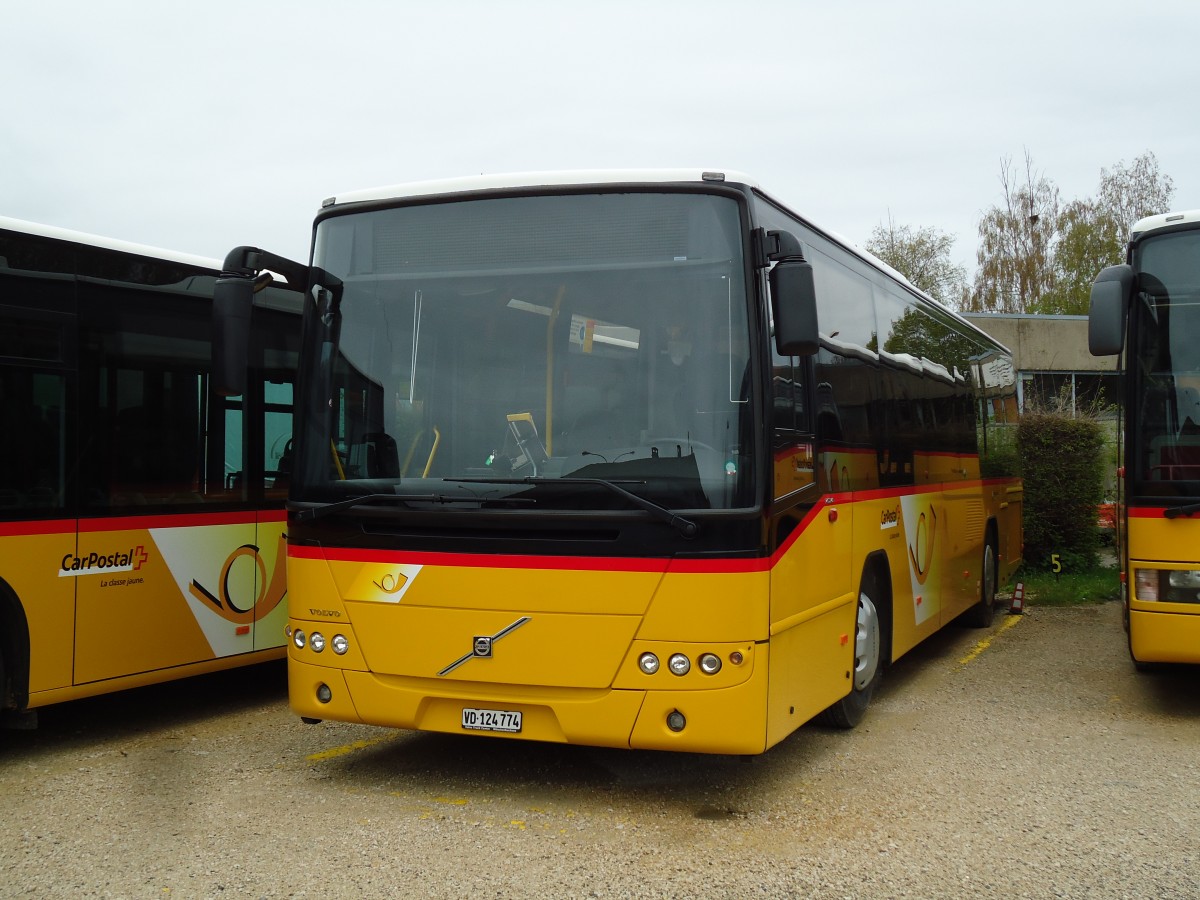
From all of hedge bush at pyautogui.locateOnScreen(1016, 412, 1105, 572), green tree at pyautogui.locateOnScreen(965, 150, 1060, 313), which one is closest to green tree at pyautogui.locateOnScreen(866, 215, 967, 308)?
green tree at pyautogui.locateOnScreen(965, 150, 1060, 313)

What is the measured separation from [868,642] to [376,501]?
11.7 feet

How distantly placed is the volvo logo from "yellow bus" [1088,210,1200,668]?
4.20 m

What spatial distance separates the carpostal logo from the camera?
6.96 meters

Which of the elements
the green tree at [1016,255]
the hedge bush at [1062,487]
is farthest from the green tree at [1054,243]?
the hedge bush at [1062,487]

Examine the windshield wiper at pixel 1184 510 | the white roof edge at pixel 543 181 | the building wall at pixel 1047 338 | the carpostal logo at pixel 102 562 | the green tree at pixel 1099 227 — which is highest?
the green tree at pixel 1099 227

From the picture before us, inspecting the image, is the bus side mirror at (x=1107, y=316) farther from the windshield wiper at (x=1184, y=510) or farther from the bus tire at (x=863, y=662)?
the bus tire at (x=863, y=662)

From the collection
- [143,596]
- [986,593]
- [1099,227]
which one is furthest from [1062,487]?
[1099,227]

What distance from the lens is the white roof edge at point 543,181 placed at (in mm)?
5848

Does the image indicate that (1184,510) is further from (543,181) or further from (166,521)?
(166,521)

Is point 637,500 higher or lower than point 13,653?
higher

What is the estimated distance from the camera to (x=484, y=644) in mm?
5793

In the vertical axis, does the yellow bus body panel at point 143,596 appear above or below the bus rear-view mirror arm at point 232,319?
below

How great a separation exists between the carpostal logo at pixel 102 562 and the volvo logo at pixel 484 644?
8.62ft

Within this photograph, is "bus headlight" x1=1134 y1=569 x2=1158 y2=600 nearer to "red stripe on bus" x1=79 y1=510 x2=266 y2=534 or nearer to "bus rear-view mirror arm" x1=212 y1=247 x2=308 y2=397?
"bus rear-view mirror arm" x1=212 y1=247 x2=308 y2=397
